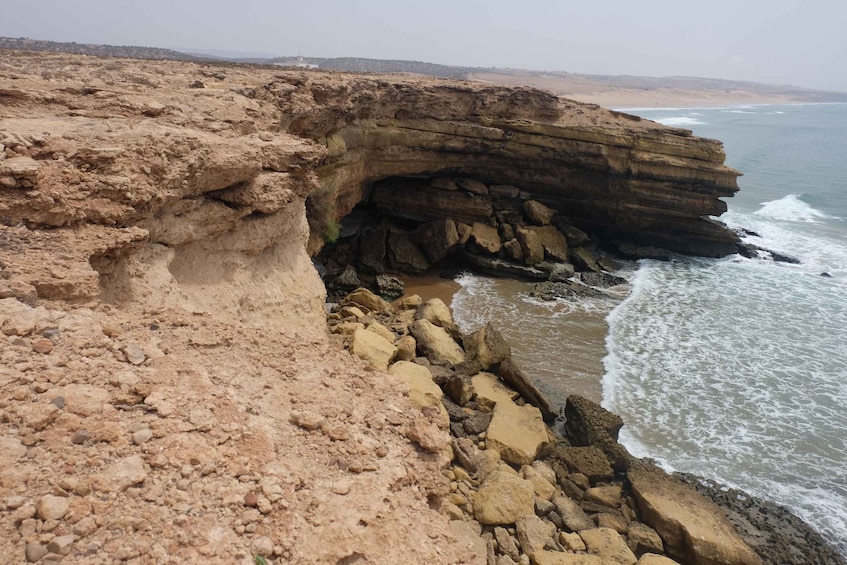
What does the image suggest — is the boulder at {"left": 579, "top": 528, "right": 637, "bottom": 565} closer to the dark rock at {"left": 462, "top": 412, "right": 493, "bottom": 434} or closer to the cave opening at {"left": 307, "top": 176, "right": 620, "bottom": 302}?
the dark rock at {"left": 462, "top": 412, "right": 493, "bottom": 434}

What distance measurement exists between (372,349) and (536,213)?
44.2ft

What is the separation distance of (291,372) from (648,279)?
52.3 ft

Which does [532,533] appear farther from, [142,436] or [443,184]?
[443,184]

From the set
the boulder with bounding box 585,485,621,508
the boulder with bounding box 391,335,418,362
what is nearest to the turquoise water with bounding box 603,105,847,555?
the boulder with bounding box 585,485,621,508

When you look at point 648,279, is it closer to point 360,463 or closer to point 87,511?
point 360,463

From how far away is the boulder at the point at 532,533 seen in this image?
229 inches

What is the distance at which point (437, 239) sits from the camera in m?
18.3

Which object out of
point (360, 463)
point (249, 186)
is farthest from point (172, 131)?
point (360, 463)

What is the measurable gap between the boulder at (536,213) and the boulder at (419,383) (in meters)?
12.7

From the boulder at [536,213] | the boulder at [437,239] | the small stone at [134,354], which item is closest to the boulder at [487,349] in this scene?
the small stone at [134,354]

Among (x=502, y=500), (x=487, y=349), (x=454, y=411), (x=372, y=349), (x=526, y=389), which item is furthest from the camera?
(x=487, y=349)

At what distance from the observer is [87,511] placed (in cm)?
340

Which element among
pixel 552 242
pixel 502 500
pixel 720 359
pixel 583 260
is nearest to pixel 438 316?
pixel 502 500

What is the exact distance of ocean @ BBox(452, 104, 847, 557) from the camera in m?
9.41
